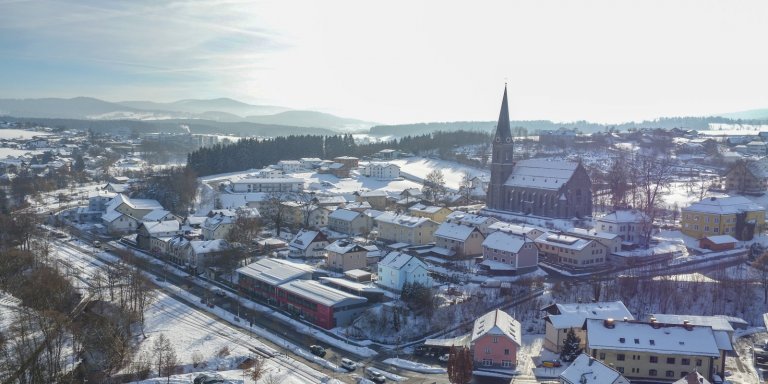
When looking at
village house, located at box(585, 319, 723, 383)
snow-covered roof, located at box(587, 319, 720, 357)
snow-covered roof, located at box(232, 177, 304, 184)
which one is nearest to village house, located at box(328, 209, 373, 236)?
snow-covered roof, located at box(232, 177, 304, 184)

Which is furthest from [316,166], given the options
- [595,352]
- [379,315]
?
[595,352]

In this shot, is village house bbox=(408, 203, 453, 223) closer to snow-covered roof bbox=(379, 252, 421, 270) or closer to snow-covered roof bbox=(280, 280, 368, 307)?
snow-covered roof bbox=(379, 252, 421, 270)

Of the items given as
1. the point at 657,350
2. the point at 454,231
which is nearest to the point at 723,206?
the point at 454,231

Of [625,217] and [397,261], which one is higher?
[625,217]

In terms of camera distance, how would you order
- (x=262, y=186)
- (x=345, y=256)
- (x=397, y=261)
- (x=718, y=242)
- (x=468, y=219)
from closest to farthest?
(x=397, y=261)
(x=345, y=256)
(x=718, y=242)
(x=468, y=219)
(x=262, y=186)

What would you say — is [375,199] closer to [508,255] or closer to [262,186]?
[262,186]

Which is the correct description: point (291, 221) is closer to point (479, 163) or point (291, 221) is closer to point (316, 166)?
point (316, 166)
